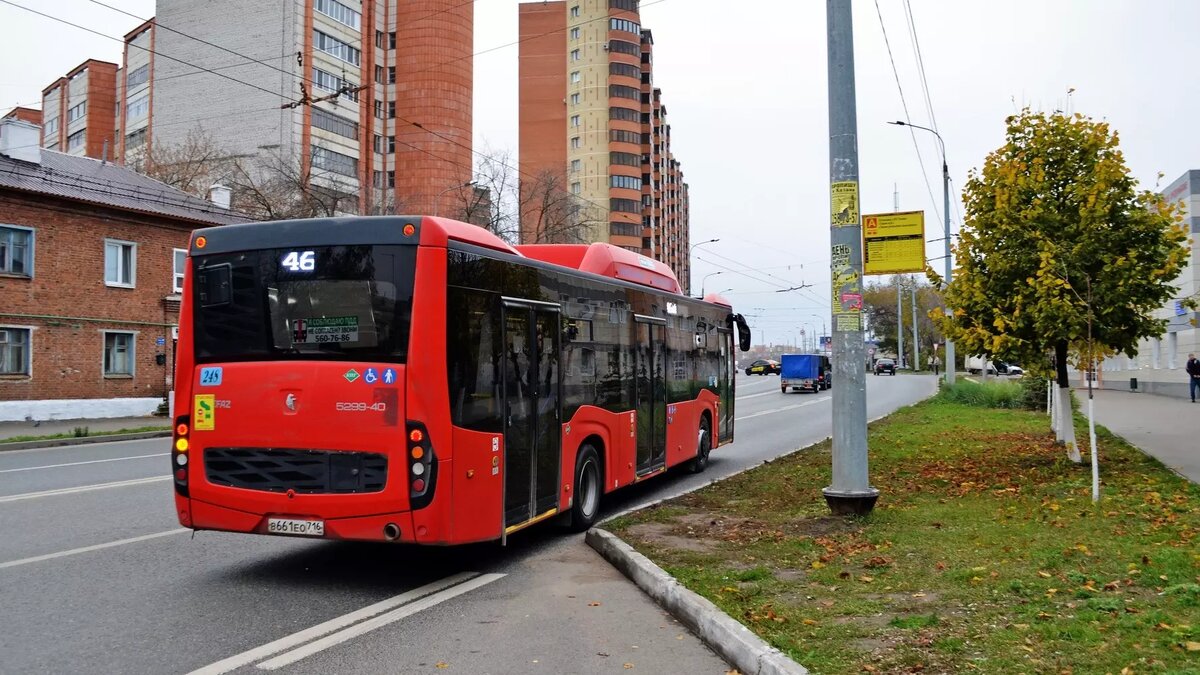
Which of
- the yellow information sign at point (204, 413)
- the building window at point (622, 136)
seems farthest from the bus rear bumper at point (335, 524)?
the building window at point (622, 136)

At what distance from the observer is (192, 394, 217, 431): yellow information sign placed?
7051 mm

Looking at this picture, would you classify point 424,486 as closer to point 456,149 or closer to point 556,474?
point 556,474

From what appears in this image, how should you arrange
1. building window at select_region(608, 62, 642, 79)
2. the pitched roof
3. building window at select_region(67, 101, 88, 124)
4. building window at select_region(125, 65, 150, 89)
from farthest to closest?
building window at select_region(608, 62, 642, 79)
building window at select_region(67, 101, 88, 124)
building window at select_region(125, 65, 150, 89)
the pitched roof

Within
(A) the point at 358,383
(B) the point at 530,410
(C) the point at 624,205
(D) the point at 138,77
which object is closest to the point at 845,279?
(B) the point at 530,410

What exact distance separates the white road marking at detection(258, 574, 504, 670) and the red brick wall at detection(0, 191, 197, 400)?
24924 mm

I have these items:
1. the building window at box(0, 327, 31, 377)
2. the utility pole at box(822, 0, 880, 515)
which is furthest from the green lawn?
the building window at box(0, 327, 31, 377)

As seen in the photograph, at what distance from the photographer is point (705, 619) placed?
5684 mm

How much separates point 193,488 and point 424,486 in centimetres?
201

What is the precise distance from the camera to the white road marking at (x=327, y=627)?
503 centimetres

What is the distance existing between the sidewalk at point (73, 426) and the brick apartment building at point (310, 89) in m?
27.3

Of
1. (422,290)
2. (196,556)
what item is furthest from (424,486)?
(196,556)

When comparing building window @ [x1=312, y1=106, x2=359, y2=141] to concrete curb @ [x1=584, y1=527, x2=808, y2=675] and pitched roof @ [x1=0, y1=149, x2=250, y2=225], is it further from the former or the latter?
concrete curb @ [x1=584, y1=527, x2=808, y2=675]

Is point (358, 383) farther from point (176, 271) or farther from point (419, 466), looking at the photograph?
point (176, 271)

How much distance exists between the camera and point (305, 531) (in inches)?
265
